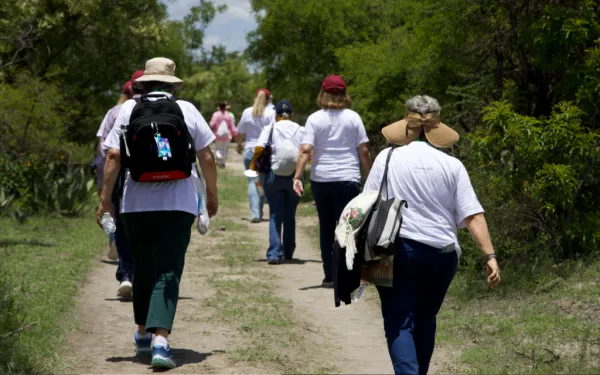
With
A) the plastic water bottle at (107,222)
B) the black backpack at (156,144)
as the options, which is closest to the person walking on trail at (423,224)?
the black backpack at (156,144)

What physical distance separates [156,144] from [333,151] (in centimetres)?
356

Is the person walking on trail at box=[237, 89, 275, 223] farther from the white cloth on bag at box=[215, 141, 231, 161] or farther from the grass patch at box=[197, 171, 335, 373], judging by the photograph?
the white cloth on bag at box=[215, 141, 231, 161]

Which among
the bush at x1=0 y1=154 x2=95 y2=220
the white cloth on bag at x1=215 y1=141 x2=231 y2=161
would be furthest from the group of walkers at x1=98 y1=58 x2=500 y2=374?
the white cloth on bag at x1=215 y1=141 x2=231 y2=161

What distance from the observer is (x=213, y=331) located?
7.98 meters

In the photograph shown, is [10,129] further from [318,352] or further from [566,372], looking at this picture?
[566,372]

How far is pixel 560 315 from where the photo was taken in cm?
775

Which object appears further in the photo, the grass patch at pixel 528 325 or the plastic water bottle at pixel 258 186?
the plastic water bottle at pixel 258 186

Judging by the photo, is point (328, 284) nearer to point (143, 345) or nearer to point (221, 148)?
point (143, 345)

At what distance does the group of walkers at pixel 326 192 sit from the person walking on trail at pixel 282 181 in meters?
1.51

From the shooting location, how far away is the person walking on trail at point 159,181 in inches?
256

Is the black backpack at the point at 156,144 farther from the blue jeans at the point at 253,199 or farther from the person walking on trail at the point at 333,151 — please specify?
the blue jeans at the point at 253,199

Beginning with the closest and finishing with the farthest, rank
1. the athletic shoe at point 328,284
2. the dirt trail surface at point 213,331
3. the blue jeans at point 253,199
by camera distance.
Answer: the dirt trail surface at point 213,331
the athletic shoe at point 328,284
the blue jeans at point 253,199

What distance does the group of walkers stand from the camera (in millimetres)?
5418

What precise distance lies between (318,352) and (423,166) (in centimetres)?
237
